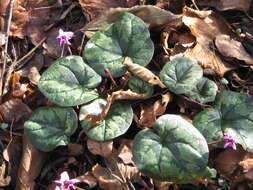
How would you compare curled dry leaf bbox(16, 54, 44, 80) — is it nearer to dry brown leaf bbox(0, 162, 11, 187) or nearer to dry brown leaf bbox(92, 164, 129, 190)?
dry brown leaf bbox(0, 162, 11, 187)

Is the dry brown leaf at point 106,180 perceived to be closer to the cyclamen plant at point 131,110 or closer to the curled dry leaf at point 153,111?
the cyclamen plant at point 131,110

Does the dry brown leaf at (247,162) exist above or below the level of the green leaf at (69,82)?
below

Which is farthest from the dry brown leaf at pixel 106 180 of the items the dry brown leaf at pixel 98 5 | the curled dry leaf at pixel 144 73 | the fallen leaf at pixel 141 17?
the dry brown leaf at pixel 98 5

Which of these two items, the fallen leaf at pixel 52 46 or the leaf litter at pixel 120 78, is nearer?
the leaf litter at pixel 120 78

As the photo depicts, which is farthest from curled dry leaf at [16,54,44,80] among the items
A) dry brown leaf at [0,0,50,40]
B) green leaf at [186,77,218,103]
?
green leaf at [186,77,218,103]

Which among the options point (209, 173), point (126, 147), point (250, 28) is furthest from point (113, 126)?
point (250, 28)

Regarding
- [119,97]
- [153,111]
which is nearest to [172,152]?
[153,111]
